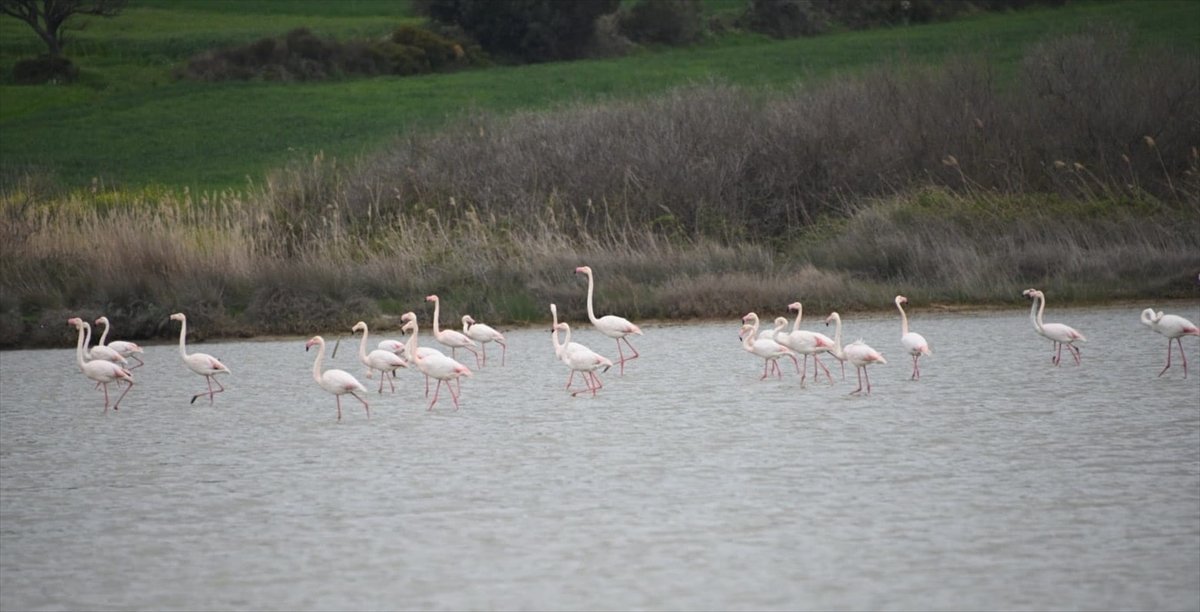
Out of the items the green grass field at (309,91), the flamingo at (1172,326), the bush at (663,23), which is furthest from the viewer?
the bush at (663,23)

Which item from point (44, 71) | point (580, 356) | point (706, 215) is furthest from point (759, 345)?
point (44, 71)

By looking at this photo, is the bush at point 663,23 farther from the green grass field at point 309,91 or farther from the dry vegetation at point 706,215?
the dry vegetation at point 706,215

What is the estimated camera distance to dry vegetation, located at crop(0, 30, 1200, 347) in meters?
21.0

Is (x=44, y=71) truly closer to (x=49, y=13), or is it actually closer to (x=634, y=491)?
(x=49, y=13)

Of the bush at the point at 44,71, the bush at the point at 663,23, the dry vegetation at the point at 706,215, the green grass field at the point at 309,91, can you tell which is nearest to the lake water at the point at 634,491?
the dry vegetation at the point at 706,215

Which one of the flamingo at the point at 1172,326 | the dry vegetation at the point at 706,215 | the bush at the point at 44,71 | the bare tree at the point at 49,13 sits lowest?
the bush at the point at 44,71

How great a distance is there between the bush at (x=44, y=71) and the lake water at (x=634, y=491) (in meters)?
40.9

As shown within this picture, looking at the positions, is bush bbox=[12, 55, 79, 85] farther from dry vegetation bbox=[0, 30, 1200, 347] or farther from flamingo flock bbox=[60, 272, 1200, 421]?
flamingo flock bbox=[60, 272, 1200, 421]

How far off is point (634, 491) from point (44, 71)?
4946 cm

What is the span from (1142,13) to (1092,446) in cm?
4399

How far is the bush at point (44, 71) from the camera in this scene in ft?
179

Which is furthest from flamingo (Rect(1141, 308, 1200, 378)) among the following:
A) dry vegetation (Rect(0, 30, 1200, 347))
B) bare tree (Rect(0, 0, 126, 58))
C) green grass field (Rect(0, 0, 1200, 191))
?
bare tree (Rect(0, 0, 126, 58))

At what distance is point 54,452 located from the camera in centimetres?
1286

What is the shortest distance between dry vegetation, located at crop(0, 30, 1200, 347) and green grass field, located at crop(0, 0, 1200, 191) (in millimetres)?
9490
